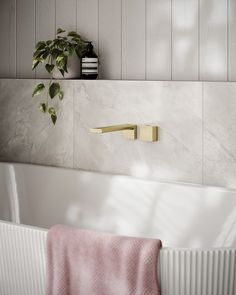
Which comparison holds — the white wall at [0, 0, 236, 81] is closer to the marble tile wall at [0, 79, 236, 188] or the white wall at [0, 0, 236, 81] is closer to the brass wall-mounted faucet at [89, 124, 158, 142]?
the marble tile wall at [0, 79, 236, 188]

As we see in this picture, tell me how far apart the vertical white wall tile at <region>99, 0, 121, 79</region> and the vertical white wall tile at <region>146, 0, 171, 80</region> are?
0.21 m

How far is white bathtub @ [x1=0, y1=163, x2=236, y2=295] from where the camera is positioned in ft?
6.99

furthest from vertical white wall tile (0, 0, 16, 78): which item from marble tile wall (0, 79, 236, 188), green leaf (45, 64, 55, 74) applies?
green leaf (45, 64, 55, 74)

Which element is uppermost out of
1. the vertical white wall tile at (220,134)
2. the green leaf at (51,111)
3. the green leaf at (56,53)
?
the green leaf at (56,53)

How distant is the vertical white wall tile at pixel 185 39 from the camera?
3.17 meters

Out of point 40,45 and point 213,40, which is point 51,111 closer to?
point 40,45

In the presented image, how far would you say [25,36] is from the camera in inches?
→ 156

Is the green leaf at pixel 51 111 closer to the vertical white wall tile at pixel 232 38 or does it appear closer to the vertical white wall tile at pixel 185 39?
the vertical white wall tile at pixel 185 39

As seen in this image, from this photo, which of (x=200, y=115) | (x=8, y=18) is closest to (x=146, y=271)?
(x=200, y=115)

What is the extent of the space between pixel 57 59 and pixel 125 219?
96cm

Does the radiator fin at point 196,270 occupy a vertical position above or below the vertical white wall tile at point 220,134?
below

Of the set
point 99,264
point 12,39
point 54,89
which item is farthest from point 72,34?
point 99,264

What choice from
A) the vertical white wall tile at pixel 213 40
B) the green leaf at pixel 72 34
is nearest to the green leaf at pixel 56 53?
the green leaf at pixel 72 34

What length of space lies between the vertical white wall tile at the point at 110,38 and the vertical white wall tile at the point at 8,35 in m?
0.71
